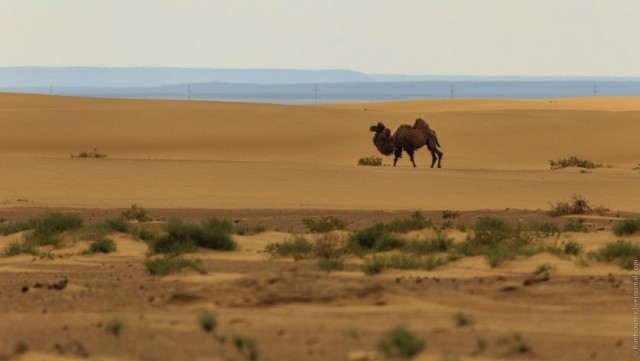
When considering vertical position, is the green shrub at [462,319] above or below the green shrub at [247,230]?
below

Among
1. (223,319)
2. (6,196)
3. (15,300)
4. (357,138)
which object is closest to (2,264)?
(15,300)

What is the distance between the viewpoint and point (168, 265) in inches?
589

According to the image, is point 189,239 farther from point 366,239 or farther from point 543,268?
point 543,268

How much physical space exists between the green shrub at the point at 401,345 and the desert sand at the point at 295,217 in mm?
108

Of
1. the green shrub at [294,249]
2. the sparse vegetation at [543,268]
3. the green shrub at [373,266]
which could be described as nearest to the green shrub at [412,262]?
the green shrub at [373,266]

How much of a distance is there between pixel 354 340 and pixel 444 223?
10859 mm

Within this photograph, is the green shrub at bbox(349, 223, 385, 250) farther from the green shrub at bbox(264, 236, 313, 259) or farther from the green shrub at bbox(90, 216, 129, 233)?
the green shrub at bbox(90, 216, 129, 233)

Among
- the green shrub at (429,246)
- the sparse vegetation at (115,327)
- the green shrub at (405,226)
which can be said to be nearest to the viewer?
the sparse vegetation at (115,327)

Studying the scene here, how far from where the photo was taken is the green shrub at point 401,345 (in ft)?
32.2

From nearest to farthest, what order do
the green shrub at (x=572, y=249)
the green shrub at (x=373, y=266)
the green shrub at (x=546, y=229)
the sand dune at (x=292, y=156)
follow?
the green shrub at (x=373, y=266) → the green shrub at (x=572, y=249) → the green shrub at (x=546, y=229) → the sand dune at (x=292, y=156)

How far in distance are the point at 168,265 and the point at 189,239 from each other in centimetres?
269

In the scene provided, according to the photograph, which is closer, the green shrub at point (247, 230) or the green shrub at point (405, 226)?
the green shrub at point (405, 226)

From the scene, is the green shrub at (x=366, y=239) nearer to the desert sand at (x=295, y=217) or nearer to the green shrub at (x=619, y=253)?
the desert sand at (x=295, y=217)

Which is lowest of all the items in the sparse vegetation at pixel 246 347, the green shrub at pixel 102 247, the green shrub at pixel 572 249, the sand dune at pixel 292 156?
the sparse vegetation at pixel 246 347
